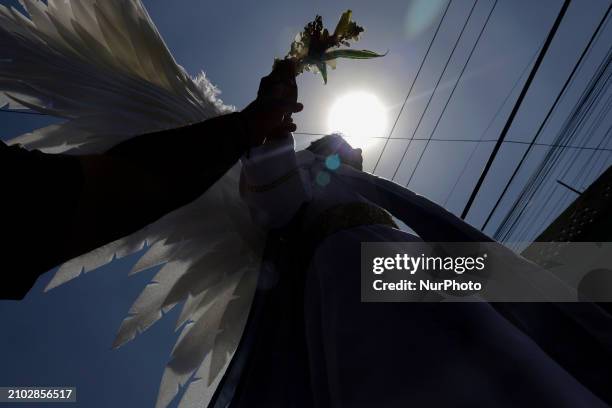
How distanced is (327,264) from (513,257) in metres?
0.51

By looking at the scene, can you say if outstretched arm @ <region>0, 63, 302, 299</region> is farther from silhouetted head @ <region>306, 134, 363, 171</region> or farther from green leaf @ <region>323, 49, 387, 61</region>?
silhouetted head @ <region>306, 134, 363, 171</region>

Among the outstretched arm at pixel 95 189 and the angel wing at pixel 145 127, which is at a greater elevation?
the angel wing at pixel 145 127

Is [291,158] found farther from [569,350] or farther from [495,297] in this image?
[569,350]

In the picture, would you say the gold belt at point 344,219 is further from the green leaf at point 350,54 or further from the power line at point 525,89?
the power line at point 525,89

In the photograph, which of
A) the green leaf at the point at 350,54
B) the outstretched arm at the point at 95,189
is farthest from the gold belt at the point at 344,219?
the green leaf at the point at 350,54

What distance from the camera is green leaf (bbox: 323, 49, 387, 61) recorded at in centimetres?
152

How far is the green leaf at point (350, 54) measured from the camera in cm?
152

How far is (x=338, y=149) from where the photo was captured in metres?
1.81

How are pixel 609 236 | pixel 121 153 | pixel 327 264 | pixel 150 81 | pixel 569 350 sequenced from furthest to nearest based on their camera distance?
pixel 609 236
pixel 150 81
pixel 327 264
pixel 569 350
pixel 121 153

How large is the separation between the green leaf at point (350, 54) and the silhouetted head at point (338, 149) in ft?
1.42

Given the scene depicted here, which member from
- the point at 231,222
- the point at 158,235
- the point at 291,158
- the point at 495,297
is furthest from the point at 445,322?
the point at 158,235

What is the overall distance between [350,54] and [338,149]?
46cm

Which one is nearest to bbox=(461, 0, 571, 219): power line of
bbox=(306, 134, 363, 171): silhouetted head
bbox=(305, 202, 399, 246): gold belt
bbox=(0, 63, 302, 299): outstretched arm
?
bbox=(306, 134, 363, 171): silhouetted head

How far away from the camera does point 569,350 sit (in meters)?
0.79
